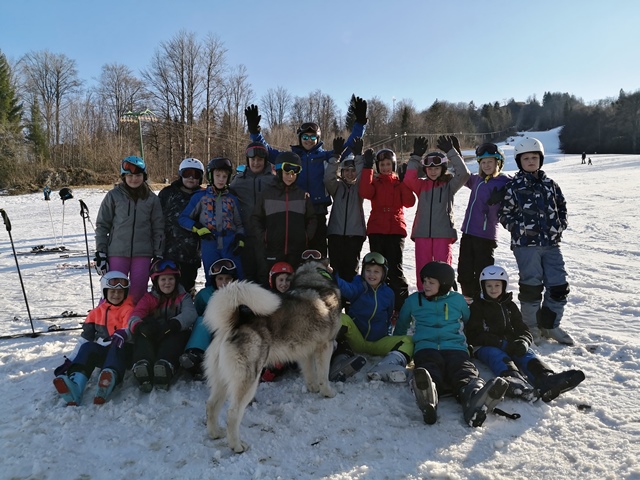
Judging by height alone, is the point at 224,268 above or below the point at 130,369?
above

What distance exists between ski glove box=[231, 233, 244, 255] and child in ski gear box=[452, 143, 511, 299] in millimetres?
2889

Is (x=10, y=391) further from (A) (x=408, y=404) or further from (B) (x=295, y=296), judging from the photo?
(A) (x=408, y=404)

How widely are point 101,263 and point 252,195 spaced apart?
6.42 ft

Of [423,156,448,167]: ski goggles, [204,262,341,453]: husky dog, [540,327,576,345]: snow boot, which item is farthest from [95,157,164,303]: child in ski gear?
[540,327,576,345]: snow boot

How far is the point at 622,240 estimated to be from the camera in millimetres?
11281

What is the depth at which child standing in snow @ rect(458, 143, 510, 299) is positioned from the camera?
5.18 metres

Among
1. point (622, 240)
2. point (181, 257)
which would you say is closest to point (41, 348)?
point (181, 257)

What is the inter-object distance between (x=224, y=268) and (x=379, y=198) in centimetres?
227

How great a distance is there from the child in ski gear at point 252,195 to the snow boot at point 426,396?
2460 mm

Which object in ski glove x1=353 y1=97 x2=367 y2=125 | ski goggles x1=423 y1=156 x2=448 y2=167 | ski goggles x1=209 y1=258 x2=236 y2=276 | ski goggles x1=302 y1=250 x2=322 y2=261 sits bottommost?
ski goggles x1=209 y1=258 x2=236 y2=276

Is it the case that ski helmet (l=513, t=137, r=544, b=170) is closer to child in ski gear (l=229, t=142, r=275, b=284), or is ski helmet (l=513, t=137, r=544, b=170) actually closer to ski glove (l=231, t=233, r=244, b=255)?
child in ski gear (l=229, t=142, r=275, b=284)

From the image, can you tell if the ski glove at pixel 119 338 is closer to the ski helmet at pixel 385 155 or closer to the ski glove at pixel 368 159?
the ski glove at pixel 368 159

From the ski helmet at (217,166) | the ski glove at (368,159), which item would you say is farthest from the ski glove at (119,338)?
the ski glove at (368,159)

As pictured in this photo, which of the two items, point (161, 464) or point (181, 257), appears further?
point (181, 257)
